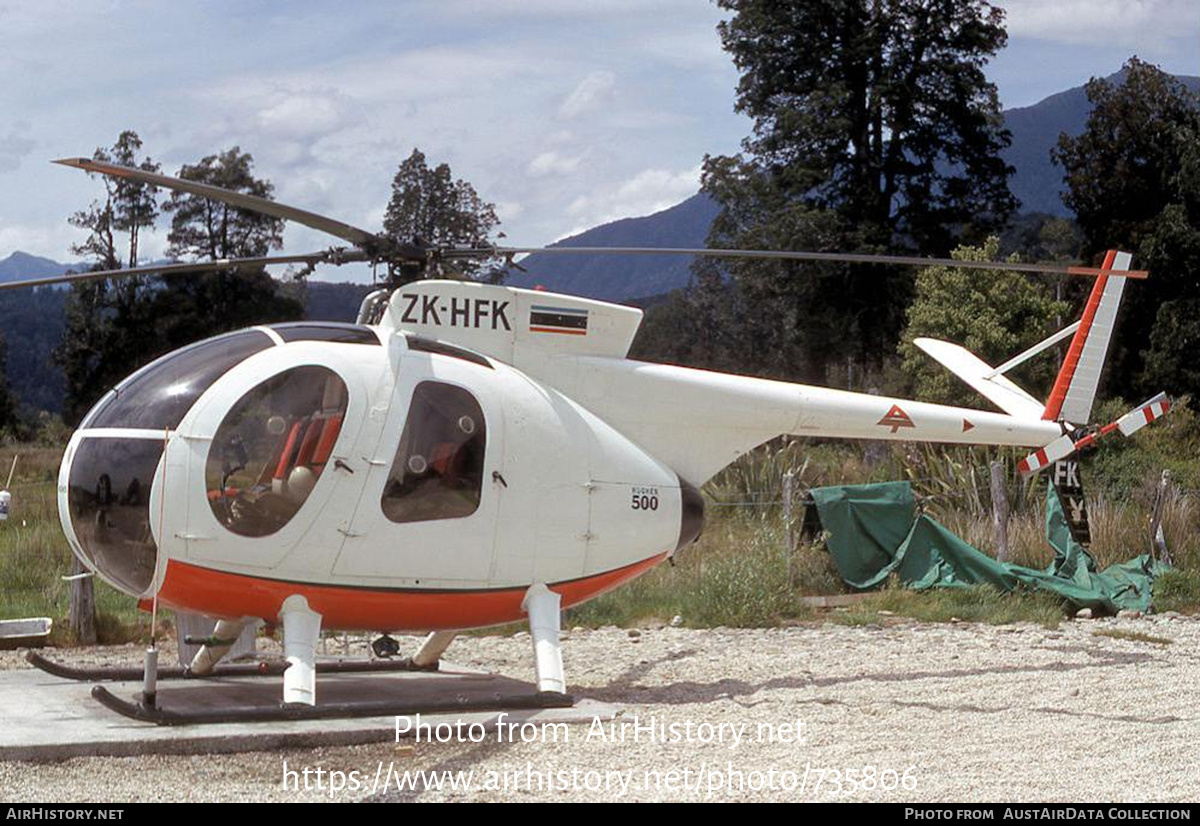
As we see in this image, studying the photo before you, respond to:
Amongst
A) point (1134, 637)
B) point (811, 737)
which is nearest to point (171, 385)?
point (811, 737)

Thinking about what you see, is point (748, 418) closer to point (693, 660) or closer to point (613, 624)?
point (693, 660)

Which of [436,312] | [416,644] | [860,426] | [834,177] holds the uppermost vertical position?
[834,177]

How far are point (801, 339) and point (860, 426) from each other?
91.9ft

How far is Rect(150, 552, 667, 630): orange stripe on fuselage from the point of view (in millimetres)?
8062

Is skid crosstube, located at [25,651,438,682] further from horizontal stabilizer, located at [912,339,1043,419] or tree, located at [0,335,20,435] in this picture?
tree, located at [0,335,20,435]

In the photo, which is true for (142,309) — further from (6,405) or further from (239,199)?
(239,199)

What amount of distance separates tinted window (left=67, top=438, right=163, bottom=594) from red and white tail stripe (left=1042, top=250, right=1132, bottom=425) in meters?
7.45

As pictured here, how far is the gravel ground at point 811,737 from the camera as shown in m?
7.00

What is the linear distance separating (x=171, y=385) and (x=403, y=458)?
4.80ft

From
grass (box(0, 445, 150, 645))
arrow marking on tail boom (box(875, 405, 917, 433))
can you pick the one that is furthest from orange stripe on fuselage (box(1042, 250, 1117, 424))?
grass (box(0, 445, 150, 645))

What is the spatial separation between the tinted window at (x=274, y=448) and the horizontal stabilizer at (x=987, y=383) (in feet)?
19.7

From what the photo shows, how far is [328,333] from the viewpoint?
8.61 meters
